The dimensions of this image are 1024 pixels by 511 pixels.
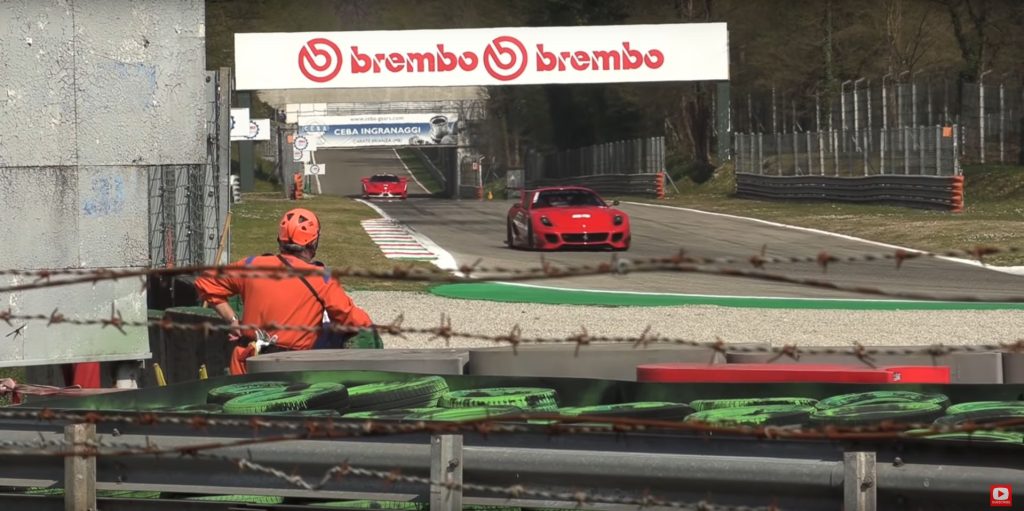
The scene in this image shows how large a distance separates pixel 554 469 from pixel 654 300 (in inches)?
526

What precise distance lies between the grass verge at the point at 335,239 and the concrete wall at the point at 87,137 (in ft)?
33.4

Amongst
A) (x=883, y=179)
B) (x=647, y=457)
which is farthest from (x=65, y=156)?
(x=883, y=179)

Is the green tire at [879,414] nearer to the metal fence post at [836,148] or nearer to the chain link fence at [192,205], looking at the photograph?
the chain link fence at [192,205]

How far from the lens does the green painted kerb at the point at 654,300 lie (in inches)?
644

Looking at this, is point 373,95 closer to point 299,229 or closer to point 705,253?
point 705,253

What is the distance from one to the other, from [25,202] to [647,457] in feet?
16.5

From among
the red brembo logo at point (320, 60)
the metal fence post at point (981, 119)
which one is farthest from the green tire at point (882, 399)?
the red brembo logo at point (320, 60)

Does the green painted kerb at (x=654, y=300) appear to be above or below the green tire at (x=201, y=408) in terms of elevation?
above

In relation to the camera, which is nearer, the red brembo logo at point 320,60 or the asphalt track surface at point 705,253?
the asphalt track surface at point 705,253

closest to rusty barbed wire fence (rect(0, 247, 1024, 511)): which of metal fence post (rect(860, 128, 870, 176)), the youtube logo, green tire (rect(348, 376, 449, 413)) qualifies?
the youtube logo

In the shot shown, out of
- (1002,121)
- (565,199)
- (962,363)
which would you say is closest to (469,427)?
(962,363)

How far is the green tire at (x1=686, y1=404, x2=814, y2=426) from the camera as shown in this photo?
15.7 feet

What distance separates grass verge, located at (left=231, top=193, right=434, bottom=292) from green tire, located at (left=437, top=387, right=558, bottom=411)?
1322 centimetres

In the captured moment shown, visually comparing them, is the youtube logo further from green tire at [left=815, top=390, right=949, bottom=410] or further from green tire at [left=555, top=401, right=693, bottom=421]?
green tire at [left=555, top=401, right=693, bottom=421]
